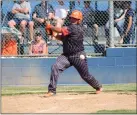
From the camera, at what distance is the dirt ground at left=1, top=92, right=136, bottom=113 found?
764cm

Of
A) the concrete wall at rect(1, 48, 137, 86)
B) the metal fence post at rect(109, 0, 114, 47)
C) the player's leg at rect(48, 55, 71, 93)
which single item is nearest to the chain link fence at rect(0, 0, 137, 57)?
the metal fence post at rect(109, 0, 114, 47)

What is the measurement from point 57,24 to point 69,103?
428cm

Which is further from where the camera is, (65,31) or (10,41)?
(10,41)

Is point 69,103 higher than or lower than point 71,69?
lower

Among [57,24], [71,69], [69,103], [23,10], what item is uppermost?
[23,10]

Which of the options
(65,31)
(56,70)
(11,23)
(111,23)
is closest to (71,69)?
(111,23)

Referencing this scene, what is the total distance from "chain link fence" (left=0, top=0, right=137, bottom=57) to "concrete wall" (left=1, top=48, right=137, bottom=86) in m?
0.21

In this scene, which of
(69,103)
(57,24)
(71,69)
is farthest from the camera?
(71,69)

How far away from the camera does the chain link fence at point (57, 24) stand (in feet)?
40.2

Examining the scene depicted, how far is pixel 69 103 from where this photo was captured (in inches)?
327

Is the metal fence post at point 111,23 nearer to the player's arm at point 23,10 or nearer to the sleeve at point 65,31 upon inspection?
the player's arm at point 23,10

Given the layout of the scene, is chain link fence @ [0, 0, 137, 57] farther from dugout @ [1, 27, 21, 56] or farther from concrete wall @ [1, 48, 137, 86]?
concrete wall @ [1, 48, 137, 86]

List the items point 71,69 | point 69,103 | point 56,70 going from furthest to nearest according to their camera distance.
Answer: point 71,69
point 56,70
point 69,103

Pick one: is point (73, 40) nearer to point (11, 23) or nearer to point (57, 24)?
point (57, 24)
